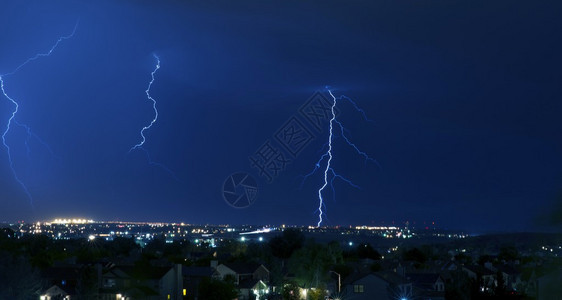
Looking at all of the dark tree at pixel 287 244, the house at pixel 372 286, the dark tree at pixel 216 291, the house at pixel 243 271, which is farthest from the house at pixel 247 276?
the dark tree at pixel 287 244

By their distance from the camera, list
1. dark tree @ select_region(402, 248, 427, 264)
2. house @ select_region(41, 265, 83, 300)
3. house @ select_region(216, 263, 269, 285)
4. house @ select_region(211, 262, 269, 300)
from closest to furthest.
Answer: house @ select_region(41, 265, 83, 300) → house @ select_region(211, 262, 269, 300) → house @ select_region(216, 263, 269, 285) → dark tree @ select_region(402, 248, 427, 264)

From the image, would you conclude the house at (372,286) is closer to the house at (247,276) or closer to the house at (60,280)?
the house at (247,276)

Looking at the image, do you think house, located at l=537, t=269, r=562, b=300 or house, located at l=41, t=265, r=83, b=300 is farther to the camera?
house, located at l=41, t=265, r=83, b=300

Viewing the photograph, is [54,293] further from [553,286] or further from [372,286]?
[553,286]

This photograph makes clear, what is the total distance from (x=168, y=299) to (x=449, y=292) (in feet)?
53.3

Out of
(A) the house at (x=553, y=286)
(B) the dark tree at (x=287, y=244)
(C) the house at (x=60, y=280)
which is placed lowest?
(A) the house at (x=553, y=286)

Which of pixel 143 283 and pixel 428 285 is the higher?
pixel 143 283

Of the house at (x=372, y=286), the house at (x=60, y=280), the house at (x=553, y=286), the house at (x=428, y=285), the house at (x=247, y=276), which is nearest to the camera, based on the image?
the house at (x=553, y=286)

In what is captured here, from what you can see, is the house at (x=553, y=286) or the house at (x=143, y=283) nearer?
the house at (x=553, y=286)

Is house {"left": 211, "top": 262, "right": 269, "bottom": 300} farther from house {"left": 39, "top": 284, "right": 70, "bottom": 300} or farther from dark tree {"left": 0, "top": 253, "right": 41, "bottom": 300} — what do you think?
dark tree {"left": 0, "top": 253, "right": 41, "bottom": 300}

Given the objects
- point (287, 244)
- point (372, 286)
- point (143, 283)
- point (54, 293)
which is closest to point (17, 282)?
point (54, 293)

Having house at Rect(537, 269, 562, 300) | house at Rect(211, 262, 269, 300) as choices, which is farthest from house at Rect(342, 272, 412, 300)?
house at Rect(537, 269, 562, 300)

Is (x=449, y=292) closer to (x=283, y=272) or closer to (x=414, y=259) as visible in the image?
(x=283, y=272)

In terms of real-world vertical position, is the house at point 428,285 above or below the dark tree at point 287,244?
below
